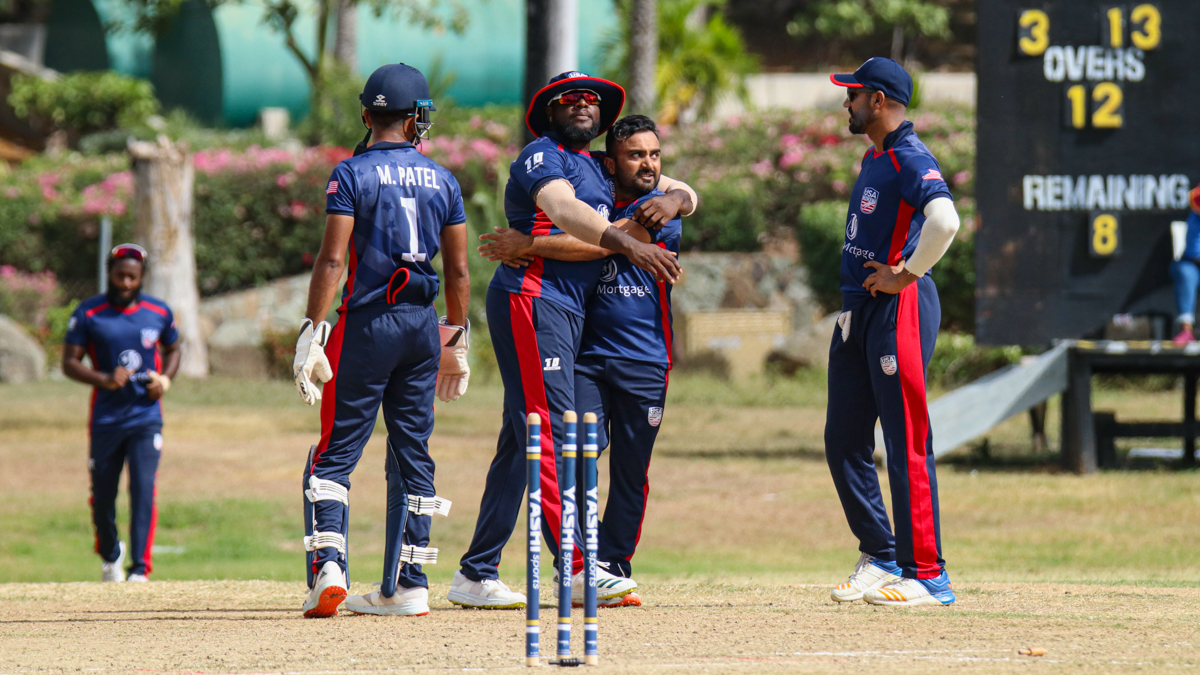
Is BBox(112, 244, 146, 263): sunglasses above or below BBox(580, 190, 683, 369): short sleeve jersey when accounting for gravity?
above

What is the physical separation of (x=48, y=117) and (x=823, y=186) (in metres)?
17.2

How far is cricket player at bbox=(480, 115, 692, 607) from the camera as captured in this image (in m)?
5.96

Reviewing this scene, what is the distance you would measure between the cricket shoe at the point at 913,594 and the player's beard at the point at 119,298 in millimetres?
5530

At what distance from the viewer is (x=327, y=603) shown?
5848mm

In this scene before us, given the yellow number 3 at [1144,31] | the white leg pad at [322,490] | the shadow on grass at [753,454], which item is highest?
the yellow number 3 at [1144,31]

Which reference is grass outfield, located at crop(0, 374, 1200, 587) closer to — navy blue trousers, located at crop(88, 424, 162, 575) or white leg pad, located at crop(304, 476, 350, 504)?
navy blue trousers, located at crop(88, 424, 162, 575)

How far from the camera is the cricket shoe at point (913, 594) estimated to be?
231 inches

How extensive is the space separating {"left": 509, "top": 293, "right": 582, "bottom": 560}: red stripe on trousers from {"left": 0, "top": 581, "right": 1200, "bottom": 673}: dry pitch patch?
1.60 ft

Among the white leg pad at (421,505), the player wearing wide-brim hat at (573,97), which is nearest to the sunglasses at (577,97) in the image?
the player wearing wide-brim hat at (573,97)

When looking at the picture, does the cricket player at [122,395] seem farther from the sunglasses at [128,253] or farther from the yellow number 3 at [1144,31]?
the yellow number 3 at [1144,31]

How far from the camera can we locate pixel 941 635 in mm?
5188

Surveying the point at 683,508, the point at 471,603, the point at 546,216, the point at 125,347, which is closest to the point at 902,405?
the point at 546,216

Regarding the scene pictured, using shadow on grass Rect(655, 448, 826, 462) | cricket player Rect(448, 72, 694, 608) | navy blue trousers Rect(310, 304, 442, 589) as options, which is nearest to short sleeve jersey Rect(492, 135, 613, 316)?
cricket player Rect(448, 72, 694, 608)

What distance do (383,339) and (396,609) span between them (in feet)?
3.73
